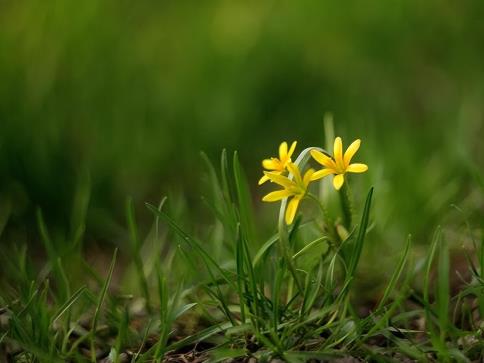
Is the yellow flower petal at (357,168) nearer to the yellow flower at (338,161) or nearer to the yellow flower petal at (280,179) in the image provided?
the yellow flower at (338,161)

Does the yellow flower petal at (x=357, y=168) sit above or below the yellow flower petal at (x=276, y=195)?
above

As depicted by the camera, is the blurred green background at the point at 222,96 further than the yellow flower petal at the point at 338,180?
Yes

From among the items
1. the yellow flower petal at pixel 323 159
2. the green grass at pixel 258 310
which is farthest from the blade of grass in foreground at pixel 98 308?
the yellow flower petal at pixel 323 159

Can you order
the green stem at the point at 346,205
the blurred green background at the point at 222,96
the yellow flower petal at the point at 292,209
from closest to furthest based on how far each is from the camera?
the yellow flower petal at the point at 292,209
the green stem at the point at 346,205
the blurred green background at the point at 222,96

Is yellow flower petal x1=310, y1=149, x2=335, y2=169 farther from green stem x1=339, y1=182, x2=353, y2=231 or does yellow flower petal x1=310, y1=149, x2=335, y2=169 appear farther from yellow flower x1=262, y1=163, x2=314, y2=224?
green stem x1=339, y1=182, x2=353, y2=231

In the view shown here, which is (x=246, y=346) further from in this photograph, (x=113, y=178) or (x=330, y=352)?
(x=113, y=178)

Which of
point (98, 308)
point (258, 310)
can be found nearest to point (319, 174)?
point (258, 310)
